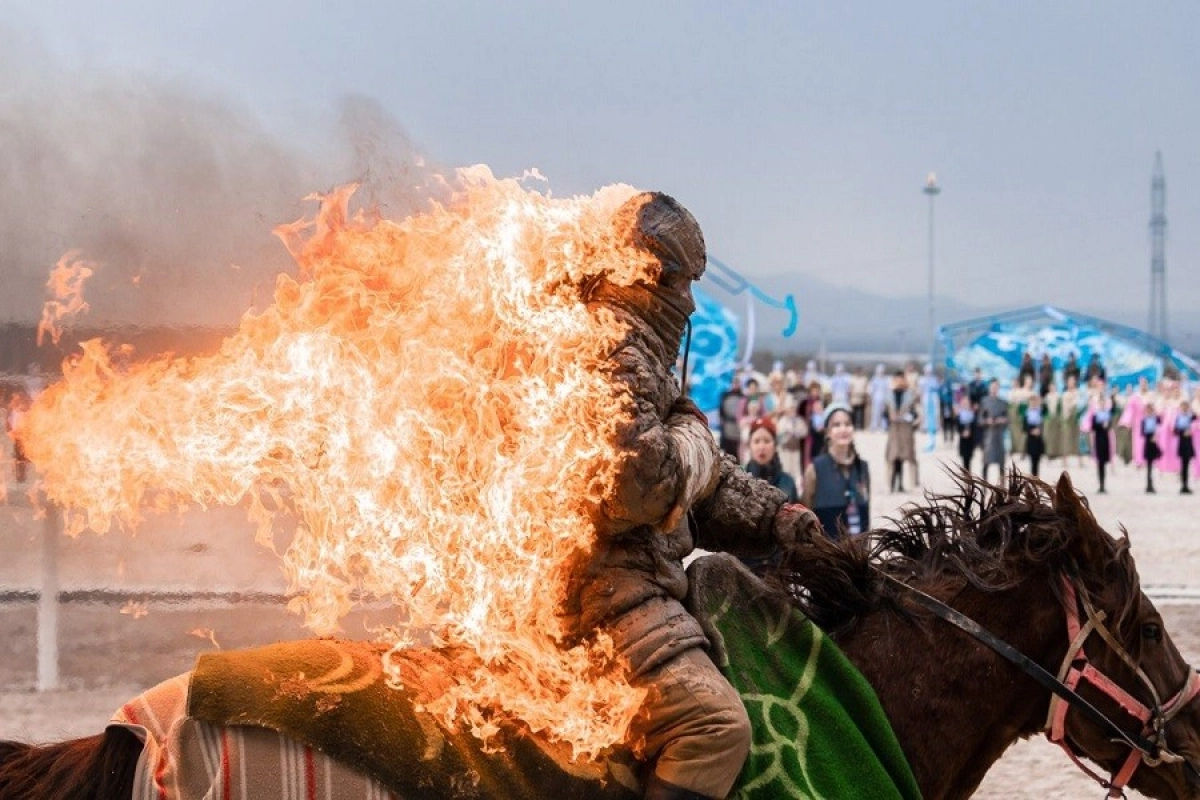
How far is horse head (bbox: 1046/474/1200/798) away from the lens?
13.0ft

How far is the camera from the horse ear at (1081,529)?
396 centimetres

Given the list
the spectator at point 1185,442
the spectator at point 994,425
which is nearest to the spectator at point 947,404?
the spectator at point 1185,442

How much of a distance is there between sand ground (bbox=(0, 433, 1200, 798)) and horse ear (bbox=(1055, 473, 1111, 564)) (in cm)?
377

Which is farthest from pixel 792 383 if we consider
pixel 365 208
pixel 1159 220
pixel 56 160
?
pixel 1159 220

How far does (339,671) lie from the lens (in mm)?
3309

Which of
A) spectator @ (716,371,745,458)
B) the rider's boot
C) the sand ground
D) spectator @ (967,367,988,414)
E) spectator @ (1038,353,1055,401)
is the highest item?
spectator @ (1038,353,1055,401)

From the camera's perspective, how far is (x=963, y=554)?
409cm

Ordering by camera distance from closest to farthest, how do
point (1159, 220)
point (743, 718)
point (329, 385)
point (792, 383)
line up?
1. point (743, 718)
2. point (329, 385)
3. point (792, 383)
4. point (1159, 220)

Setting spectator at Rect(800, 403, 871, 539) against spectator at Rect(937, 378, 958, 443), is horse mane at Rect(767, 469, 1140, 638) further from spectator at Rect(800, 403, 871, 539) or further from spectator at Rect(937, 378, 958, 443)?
spectator at Rect(937, 378, 958, 443)

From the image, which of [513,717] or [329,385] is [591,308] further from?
[513,717]

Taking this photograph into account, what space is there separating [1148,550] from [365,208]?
580 inches

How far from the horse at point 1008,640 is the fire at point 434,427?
63cm

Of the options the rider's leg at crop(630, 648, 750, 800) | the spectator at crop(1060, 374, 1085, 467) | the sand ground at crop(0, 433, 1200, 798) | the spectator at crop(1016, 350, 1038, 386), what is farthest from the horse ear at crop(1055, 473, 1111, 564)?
the spectator at crop(1016, 350, 1038, 386)

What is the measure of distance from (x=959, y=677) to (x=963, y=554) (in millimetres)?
390
